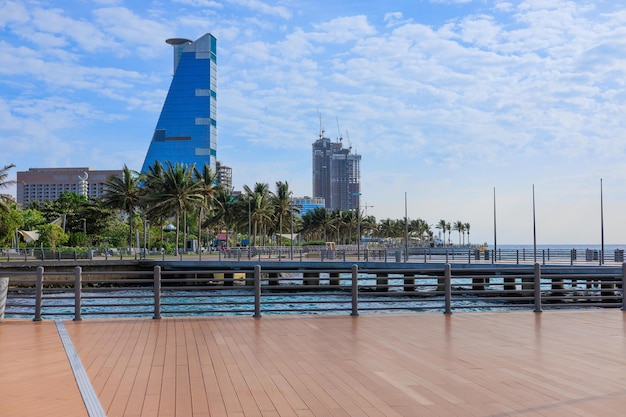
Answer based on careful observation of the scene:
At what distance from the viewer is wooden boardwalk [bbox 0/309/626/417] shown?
6297 millimetres

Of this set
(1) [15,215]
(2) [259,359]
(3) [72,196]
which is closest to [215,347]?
(2) [259,359]

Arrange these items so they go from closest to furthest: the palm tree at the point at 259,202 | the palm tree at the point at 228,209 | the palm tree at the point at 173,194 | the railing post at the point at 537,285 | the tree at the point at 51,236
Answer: the railing post at the point at 537,285 < the palm tree at the point at 173,194 < the tree at the point at 51,236 < the palm tree at the point at 259,202 < the palm tree at the point at 228,209

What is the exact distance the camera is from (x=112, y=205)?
77812 mm

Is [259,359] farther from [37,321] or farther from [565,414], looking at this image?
[37,321]

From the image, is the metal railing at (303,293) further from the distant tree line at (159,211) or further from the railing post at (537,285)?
the distant tree line at (159,211)

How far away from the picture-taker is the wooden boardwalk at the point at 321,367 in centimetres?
630

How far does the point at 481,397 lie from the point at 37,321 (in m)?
9.60

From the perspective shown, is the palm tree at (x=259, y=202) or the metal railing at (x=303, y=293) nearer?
the metal railing at (x=303, y=293)

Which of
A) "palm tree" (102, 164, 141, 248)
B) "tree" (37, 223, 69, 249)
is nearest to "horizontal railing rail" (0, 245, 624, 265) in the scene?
"palm tree" (102, 164, 141, 248)

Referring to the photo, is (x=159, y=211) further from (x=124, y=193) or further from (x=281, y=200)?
(x=281, y=200)

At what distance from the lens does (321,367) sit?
27.1 ft

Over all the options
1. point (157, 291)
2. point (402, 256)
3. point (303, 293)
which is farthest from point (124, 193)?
point (157, 291)

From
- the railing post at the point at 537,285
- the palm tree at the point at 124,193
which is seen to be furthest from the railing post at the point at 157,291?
the palm tree at the point at 124,193

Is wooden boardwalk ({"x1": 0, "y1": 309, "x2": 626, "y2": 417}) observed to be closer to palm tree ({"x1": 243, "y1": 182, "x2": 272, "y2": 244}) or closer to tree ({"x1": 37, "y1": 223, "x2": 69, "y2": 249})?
tree ({"x1": 37, "y1": 223, "x2": 69, "y2": 249})
